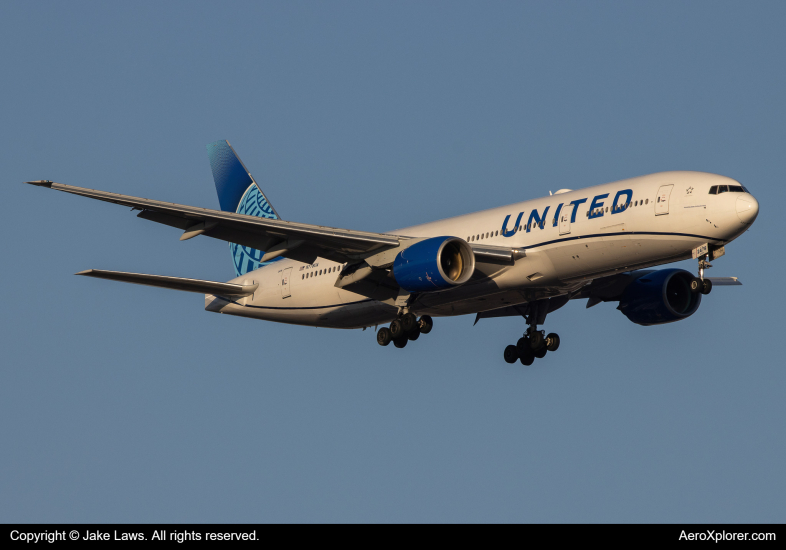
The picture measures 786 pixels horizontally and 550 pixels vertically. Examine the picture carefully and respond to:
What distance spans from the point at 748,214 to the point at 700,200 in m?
1.47

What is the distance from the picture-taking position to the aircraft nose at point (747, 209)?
32.3 metres

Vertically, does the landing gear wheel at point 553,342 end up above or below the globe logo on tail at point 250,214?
below

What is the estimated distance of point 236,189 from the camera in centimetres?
5025

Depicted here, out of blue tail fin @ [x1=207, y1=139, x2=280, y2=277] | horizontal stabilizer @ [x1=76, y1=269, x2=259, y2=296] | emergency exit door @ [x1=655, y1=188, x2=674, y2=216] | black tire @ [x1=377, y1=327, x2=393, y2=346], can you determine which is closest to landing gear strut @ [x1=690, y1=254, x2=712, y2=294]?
emergency exit door @ [x1=655, y1=188, x2=674, y2=216]

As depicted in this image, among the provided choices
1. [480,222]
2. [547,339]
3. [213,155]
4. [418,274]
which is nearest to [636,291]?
[547,339]

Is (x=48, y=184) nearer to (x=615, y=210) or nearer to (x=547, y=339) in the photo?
(x=615, y=210)

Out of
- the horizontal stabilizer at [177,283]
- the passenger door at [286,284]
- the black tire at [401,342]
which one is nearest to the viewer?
the horizontal stabilizer at [177,283]

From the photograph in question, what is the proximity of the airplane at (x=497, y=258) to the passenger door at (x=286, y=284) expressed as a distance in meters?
0.05

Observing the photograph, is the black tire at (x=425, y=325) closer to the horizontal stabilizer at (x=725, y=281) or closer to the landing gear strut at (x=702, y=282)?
the landing gear strut at (x=702, y=282)

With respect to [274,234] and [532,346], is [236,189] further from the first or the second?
[532,346]

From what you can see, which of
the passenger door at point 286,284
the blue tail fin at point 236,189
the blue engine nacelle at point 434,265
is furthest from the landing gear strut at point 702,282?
the blue tail fin at point 236,189

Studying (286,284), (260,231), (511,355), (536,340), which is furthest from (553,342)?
(260,231)

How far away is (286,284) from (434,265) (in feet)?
30.6

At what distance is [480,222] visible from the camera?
123 ft
